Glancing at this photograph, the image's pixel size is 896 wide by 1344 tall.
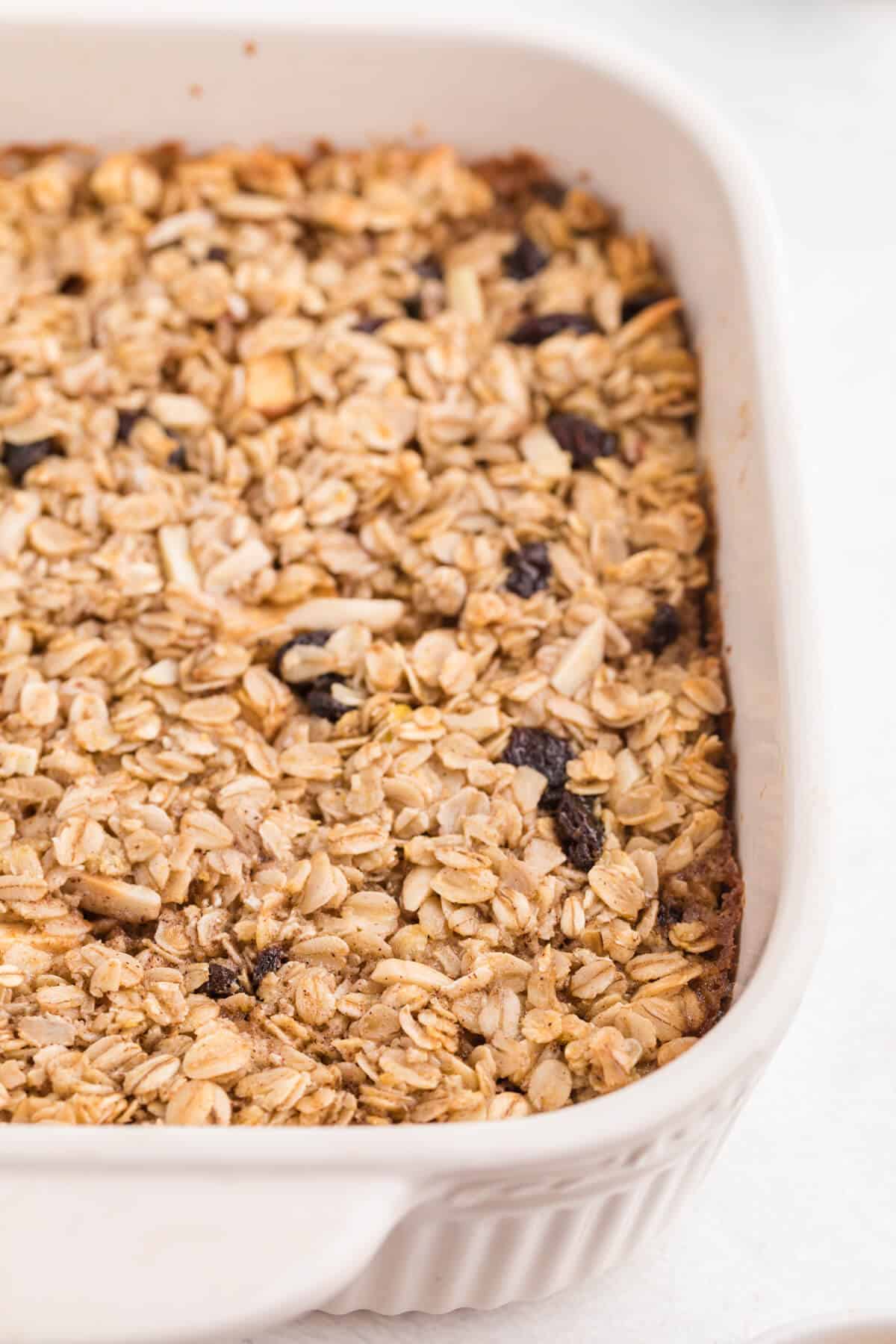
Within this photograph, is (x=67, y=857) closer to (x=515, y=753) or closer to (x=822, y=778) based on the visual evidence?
(x=515, y=753)

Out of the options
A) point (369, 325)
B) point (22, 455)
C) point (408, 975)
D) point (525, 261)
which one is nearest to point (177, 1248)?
point (408, 975)

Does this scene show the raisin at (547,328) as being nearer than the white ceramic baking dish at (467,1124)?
Result: No

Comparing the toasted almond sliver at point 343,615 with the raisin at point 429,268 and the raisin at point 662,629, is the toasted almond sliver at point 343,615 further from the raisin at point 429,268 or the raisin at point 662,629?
the raisin at point 429,268

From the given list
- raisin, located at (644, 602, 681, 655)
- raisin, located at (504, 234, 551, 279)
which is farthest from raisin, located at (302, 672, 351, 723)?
raisin, located at (504, 234, 551, 279)

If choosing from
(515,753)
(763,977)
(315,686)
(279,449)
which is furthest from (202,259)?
(763,977)

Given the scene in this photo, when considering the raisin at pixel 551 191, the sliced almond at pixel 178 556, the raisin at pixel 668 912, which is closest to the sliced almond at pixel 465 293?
the raisin at pixel 551 191

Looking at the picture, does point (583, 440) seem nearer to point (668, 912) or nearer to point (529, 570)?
point (529, 570)

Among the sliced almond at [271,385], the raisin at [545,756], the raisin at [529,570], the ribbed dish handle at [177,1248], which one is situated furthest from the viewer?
the sliced almond at [271,385]
